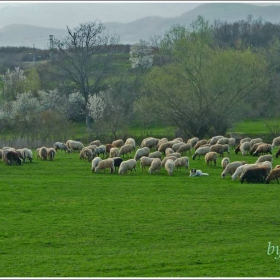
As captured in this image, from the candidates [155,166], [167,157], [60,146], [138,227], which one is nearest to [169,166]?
[155,166]

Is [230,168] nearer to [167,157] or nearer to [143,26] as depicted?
[167,157]

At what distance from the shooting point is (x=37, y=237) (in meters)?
20.0

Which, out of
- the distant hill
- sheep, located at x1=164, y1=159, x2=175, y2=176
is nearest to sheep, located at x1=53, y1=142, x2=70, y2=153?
sheep, located at x1=164, y1=159, x2=175, y2=176

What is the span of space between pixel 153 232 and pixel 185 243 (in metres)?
1.68

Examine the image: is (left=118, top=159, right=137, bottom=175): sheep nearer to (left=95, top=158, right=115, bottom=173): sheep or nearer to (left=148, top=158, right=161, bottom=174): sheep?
(left=95, top=158, right=115, bottom=173): sheep

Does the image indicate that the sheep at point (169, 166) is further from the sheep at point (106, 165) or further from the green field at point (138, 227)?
the sheep at point (106, 165)

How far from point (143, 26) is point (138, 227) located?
391 ft

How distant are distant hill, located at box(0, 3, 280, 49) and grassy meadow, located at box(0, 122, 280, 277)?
300 feet

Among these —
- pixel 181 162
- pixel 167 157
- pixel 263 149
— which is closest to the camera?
pixel 181 162

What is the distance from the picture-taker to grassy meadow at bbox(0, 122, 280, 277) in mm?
16375

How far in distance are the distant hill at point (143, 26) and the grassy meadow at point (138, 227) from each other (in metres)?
91.6

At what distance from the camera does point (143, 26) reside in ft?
449

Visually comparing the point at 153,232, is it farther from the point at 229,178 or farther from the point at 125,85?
the point at 125,85

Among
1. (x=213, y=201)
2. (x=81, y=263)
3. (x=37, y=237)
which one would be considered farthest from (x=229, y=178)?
(x=81, y=263)
